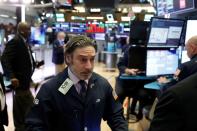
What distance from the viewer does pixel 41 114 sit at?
2.30 m

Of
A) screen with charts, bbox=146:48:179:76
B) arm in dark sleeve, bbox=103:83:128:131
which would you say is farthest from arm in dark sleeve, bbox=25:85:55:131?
screen with charts, bbox=146:48:179:76

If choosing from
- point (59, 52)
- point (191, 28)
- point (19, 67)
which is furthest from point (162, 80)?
point (59, 52)

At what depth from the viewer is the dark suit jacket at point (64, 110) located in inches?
90.5

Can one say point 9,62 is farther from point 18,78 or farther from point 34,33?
point 34,33

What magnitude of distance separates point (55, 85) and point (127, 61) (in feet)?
11.8

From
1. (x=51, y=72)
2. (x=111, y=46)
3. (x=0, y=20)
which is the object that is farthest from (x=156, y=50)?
(x=0, y=20)

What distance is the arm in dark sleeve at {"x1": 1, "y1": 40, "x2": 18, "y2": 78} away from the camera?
15.7 ft

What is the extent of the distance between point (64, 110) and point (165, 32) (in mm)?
3311

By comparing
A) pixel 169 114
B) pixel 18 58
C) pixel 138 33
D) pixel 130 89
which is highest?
pixel 138 33

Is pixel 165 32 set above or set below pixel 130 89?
above

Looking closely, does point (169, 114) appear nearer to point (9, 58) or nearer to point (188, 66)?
point (188, 66)

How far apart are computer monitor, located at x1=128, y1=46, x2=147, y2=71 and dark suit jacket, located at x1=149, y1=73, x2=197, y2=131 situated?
4.01 metres

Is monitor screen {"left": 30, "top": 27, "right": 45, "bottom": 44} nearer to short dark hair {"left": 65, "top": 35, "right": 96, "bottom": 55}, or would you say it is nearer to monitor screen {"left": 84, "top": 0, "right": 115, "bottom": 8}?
monitor screen {"left": 84, "top": 0, "right": 115, "bottom": 8}

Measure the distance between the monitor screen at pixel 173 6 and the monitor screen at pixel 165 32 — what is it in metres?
0.28
